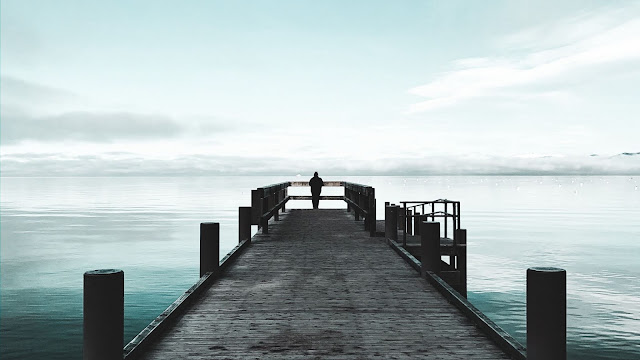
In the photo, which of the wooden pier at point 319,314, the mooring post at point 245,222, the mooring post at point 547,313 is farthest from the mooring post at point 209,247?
the mooring post at point 547,313

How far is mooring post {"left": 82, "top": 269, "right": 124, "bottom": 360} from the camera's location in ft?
17.2

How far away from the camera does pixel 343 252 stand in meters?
13.5

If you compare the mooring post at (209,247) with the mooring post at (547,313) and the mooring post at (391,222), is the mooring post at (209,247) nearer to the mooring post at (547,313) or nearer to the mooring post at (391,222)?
the mooring post at (391,222)

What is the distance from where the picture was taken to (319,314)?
304 inches

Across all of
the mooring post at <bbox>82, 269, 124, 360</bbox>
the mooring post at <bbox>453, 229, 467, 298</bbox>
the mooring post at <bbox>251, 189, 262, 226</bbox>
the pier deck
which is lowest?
the mooring post at <bbox>453, 229, 467, 298</bbox>

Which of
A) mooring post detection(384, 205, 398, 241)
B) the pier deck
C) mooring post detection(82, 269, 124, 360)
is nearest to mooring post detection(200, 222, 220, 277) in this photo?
the pier deck

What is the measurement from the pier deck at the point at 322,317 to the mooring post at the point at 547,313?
75 centimetres

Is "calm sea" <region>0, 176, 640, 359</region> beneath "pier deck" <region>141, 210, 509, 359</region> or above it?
beneath

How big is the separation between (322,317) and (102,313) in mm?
3157

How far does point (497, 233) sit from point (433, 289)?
3842 cm

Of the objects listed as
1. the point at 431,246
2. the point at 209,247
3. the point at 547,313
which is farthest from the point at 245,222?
the point at 547,313

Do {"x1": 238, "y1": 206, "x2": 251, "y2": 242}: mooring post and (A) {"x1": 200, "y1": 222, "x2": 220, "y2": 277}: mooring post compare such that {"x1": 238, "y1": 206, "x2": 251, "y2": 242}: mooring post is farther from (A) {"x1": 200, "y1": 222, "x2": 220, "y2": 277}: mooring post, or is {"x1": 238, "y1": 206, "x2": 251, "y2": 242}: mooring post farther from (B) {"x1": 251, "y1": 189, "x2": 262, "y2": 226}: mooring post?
(A) {"x1": 200, "y1": 222, "x2": 220, "y2": 277}: mooring post

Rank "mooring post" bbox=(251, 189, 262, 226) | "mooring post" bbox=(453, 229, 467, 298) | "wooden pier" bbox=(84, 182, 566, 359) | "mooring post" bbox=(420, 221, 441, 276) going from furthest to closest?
"mooring post" bbox=(453, 229, 467, 298)
"mooring post" bbox=(251, 189, 262, 226)
"mooring post" bbox=(420, 221, 441, 276)
"wooden pier" bbox=(84, 182, 566, 359)

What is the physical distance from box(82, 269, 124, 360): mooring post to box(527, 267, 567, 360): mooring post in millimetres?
3987
